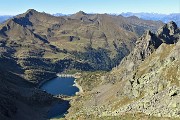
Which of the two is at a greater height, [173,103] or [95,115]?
[173,103]

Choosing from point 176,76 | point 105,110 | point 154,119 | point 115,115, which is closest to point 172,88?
point 176,76

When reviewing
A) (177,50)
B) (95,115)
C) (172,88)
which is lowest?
(95,115)

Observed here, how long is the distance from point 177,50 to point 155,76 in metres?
20.6

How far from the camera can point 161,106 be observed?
513ft

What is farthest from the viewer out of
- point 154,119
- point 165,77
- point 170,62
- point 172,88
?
point 170,62

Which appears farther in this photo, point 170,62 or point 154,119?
point 170,62

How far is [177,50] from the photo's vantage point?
192 metres

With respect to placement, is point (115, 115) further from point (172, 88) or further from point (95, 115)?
point (172, 88)

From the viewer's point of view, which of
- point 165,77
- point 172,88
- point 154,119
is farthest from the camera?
point 165,77

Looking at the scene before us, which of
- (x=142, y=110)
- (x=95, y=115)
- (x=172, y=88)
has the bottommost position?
(x=95, y=115)

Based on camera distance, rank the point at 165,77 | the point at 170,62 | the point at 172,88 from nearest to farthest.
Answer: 1. the point at 172,88
2. the point at 165,77
3. the point at 170,62

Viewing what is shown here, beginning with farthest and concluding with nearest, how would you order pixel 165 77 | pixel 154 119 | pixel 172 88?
pixel 165 77
pixel 172 88
pixel 154 119

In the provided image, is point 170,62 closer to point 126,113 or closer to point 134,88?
point 134,88

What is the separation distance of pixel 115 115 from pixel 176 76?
36.0 meters
